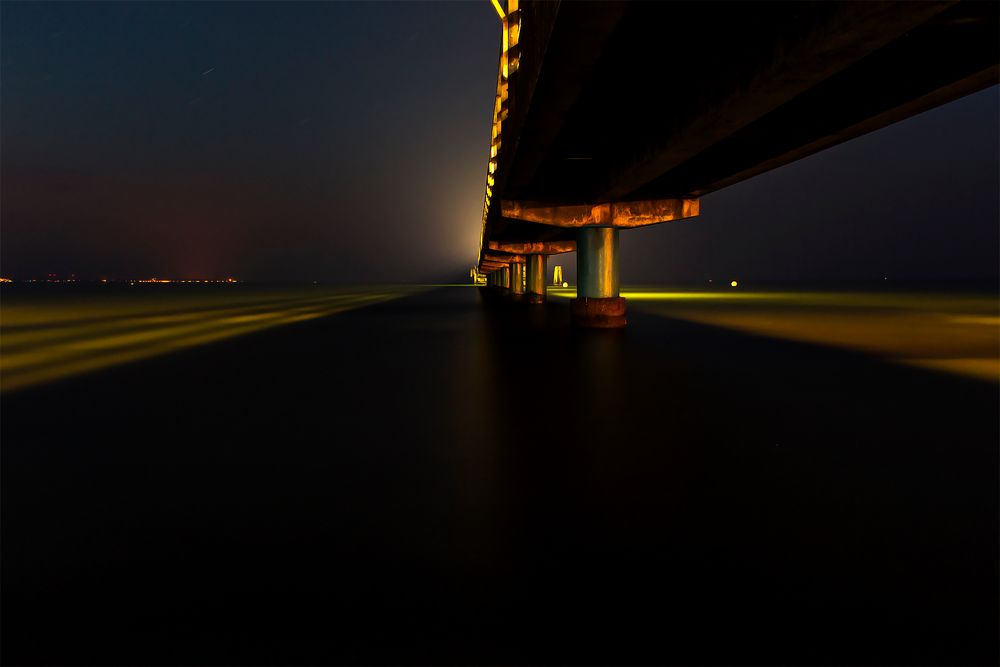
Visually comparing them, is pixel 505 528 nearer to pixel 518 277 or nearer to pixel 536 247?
pixel 536 247

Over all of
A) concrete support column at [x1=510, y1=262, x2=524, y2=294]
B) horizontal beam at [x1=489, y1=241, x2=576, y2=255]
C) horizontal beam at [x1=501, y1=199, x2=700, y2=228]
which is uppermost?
horizontal beam at [x1=501, y1=199, x2=700, y2=228]

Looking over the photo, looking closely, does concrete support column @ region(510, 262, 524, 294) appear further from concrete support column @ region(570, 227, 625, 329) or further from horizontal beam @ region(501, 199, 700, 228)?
horizontal beam @ region(501, 199, 700, 228)

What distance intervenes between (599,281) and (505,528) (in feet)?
60.2

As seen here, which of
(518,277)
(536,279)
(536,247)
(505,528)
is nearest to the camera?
(505,528)

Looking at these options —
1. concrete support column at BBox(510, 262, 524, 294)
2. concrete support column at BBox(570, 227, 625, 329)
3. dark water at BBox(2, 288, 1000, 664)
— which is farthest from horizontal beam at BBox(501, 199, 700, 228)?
concrete support column at BBox(510, 262, 524, 294)

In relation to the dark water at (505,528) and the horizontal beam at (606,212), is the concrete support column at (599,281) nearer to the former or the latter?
the horizontal beam at (606,212)

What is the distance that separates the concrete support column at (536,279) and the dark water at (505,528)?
3434 cm

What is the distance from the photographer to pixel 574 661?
112 inches

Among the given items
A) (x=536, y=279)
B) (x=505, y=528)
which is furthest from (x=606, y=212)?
(x=536, y=279)

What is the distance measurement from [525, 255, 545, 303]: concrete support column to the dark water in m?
34.3

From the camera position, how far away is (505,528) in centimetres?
445

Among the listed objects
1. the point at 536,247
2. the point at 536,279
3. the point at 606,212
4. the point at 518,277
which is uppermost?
the point at 606,212

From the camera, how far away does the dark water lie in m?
3.06

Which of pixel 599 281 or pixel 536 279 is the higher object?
pixel 599 281
